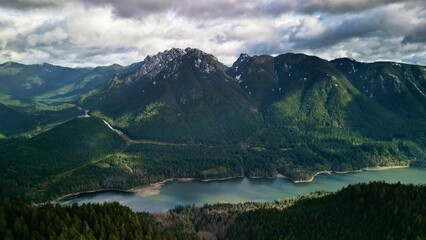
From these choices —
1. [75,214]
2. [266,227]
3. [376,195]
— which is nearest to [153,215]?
[266,227]

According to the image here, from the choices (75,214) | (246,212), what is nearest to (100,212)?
(75,214)

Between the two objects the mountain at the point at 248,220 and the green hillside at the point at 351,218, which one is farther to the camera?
the green hillside at the point at 351,218

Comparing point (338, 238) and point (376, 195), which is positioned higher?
point (376, 195)

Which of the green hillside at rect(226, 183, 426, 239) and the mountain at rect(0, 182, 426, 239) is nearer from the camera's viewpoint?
the mountain at rect(0, 182, 426, 239)

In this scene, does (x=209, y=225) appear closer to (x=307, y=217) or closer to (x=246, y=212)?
(x=246, y=212)

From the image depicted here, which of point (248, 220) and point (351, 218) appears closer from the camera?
point (351, 218)

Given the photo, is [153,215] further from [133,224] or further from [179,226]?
[133,224]

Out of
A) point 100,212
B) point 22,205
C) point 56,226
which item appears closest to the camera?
point 56,226

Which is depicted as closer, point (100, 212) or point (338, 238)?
point (100, 212)

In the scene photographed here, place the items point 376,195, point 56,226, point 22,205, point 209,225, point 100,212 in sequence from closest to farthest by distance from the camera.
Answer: point 56,226 → point 22,205 → point 100,212 → point 376,195 → point 209,225

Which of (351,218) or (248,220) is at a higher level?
(351,218)
